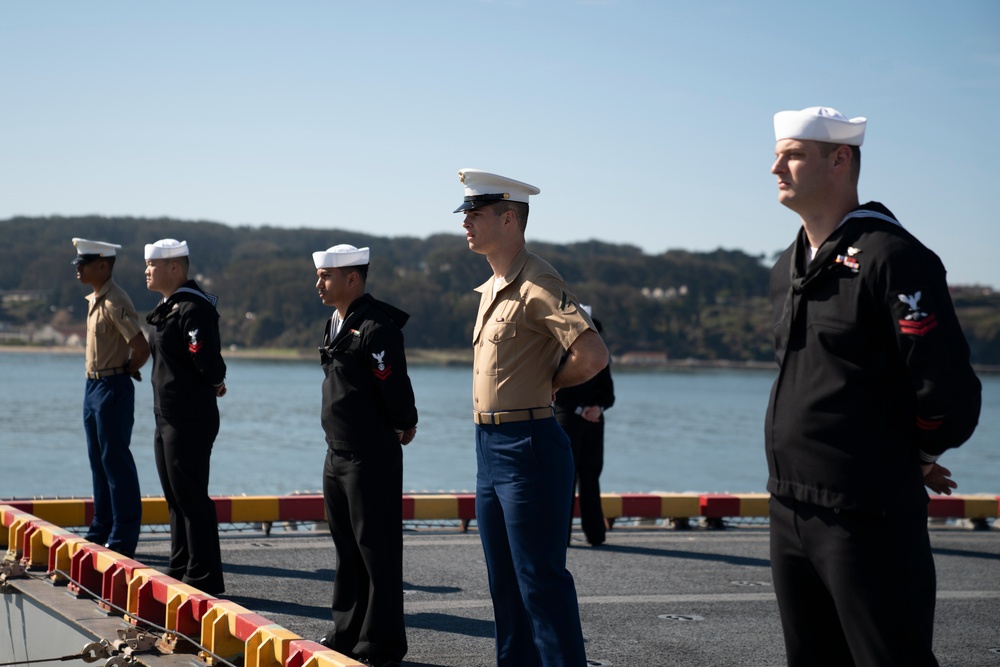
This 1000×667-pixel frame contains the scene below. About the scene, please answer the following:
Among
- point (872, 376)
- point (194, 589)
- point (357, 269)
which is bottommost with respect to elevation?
point (194, 589)

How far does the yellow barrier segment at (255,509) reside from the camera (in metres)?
10.0

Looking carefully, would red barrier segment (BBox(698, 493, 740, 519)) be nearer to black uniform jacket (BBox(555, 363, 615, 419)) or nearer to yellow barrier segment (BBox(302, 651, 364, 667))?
black uniform jacket (BBox(555, 363, 615, 419))

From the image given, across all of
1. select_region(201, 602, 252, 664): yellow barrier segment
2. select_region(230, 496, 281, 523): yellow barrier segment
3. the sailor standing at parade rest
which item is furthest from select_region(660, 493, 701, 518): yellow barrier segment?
the sailor standing at parade rest

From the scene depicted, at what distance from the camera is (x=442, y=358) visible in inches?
4624

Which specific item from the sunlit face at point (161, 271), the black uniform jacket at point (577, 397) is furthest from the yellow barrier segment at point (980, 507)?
the sunlit face at point (161, 271)

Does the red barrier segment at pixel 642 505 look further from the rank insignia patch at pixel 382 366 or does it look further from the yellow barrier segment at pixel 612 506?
the rank insignia patch at pixel 382 366

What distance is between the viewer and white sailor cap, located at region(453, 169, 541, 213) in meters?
4.63

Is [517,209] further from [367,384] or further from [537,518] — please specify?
[367,384]

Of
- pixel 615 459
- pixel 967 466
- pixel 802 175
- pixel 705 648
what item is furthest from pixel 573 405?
pixel 967 466

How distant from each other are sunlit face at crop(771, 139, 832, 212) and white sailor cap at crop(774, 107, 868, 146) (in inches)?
1.0

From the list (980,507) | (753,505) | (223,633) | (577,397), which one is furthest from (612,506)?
(223,633)

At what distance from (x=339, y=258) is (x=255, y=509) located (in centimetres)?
465

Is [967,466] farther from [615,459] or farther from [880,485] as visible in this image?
[880,485]

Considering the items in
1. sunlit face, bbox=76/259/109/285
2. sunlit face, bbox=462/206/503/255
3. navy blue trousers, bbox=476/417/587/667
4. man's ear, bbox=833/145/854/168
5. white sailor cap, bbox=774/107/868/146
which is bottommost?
navy blue trousers, bbox=476/417/587/667
